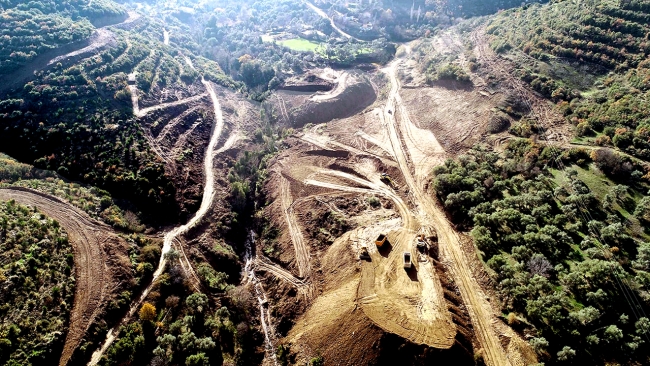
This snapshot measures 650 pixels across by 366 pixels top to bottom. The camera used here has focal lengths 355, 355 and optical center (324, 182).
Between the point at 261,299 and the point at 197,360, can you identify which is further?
the point at 261,299

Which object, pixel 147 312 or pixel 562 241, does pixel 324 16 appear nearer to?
pixel 562 241

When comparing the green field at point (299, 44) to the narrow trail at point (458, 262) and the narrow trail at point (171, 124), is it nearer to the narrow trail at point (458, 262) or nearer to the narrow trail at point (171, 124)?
the narrow trail at point (171, 124)

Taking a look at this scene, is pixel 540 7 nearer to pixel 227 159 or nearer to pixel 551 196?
pixel 551 196

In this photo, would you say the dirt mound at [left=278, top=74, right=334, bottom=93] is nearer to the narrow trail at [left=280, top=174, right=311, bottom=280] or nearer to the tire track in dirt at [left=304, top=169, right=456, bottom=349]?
the narrow trail at [left=280, top=174, right=311, bottom=280]

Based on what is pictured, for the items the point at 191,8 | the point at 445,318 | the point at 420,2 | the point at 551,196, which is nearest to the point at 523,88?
the point at 551,196

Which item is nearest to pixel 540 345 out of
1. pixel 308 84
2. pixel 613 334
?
pixel 613 334

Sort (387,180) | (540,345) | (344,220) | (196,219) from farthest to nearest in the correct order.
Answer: (387,180), (196,219), (344,220), (540,345)

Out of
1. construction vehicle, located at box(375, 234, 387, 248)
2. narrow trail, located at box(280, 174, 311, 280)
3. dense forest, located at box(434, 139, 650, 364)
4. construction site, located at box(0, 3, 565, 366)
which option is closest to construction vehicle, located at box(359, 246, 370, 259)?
construction site, located at box(0, 3, 565, 366)
